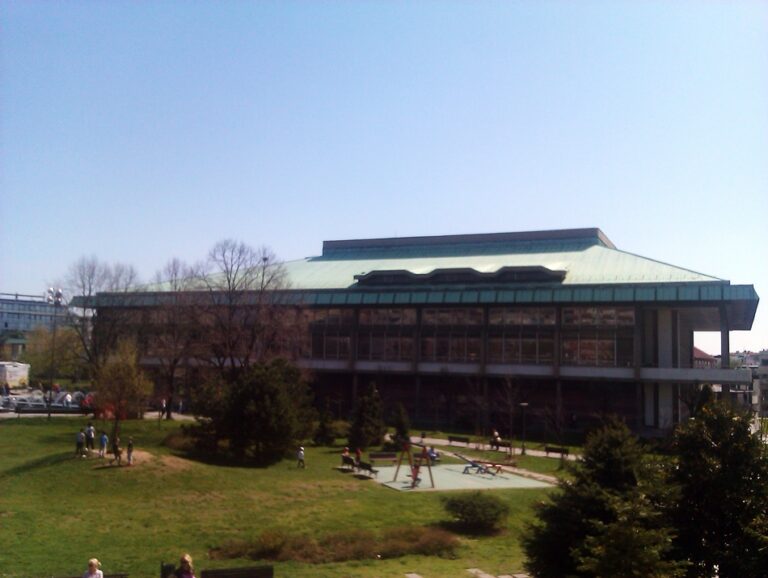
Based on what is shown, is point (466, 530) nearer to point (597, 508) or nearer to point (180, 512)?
point (180, 512)

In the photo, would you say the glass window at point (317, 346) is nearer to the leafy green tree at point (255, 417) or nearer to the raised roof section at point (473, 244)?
the raised roof section at point (473, 244)

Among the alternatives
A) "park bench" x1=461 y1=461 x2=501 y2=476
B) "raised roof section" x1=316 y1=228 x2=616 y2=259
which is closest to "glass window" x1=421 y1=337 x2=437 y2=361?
"raised roof section" x1=316 y1=228 x2=616 y2=259

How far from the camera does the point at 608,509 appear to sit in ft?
48.6

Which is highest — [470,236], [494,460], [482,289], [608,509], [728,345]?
[470,236]

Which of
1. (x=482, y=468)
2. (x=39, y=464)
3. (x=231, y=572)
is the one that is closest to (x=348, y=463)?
(x=482, y=468)

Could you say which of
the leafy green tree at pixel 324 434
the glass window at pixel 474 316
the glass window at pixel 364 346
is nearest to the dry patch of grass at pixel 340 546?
the leafy green tree at pixel 324 434

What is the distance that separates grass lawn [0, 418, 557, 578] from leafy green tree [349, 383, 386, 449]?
7.42 m

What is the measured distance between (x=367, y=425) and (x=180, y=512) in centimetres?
2025

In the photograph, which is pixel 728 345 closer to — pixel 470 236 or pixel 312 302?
pixel 470 236

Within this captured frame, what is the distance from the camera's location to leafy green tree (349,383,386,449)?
43.8 metres

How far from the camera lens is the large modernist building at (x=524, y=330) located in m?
59.4

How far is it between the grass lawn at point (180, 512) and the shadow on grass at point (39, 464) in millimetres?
49

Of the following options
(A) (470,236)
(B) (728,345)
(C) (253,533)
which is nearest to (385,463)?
(C) (253,533)

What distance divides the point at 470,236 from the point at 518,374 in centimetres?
2020
